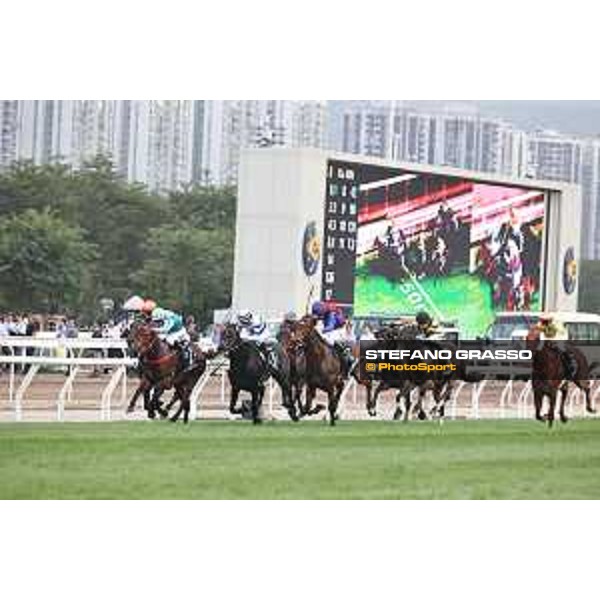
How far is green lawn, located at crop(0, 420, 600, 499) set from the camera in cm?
1480

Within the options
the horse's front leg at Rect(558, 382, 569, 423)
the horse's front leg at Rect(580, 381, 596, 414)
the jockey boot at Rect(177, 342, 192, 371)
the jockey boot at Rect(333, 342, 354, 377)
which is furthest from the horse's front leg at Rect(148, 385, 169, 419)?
the horse's front leg at Rect(580, 381, 596, 414)

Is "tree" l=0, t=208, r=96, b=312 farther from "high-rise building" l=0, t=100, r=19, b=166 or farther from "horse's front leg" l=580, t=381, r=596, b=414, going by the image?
"horse's front leg" l=580, t=381, r=596, b=414

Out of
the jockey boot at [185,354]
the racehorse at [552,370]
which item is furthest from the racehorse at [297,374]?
the racehorse at [552,370]

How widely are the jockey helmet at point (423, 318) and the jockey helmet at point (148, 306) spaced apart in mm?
2156

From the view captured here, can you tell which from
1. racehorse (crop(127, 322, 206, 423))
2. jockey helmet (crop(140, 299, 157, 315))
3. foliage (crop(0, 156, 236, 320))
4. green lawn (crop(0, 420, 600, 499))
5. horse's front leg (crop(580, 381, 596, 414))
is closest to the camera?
green lawn (crop(0, 420, 600, 499))

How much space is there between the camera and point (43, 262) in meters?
16.0

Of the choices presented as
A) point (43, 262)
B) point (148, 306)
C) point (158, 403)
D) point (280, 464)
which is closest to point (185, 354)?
point (158, 403)

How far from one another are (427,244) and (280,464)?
143 inches

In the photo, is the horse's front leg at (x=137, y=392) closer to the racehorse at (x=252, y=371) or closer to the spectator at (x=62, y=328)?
the racehorse at (x=252, y=371)

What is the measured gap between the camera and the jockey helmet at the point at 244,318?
1752cm

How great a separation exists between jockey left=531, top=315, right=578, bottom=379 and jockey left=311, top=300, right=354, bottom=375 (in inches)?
57.1

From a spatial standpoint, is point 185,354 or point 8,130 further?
point 185,354

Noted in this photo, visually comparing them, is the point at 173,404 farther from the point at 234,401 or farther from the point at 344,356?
the point at 344,356
